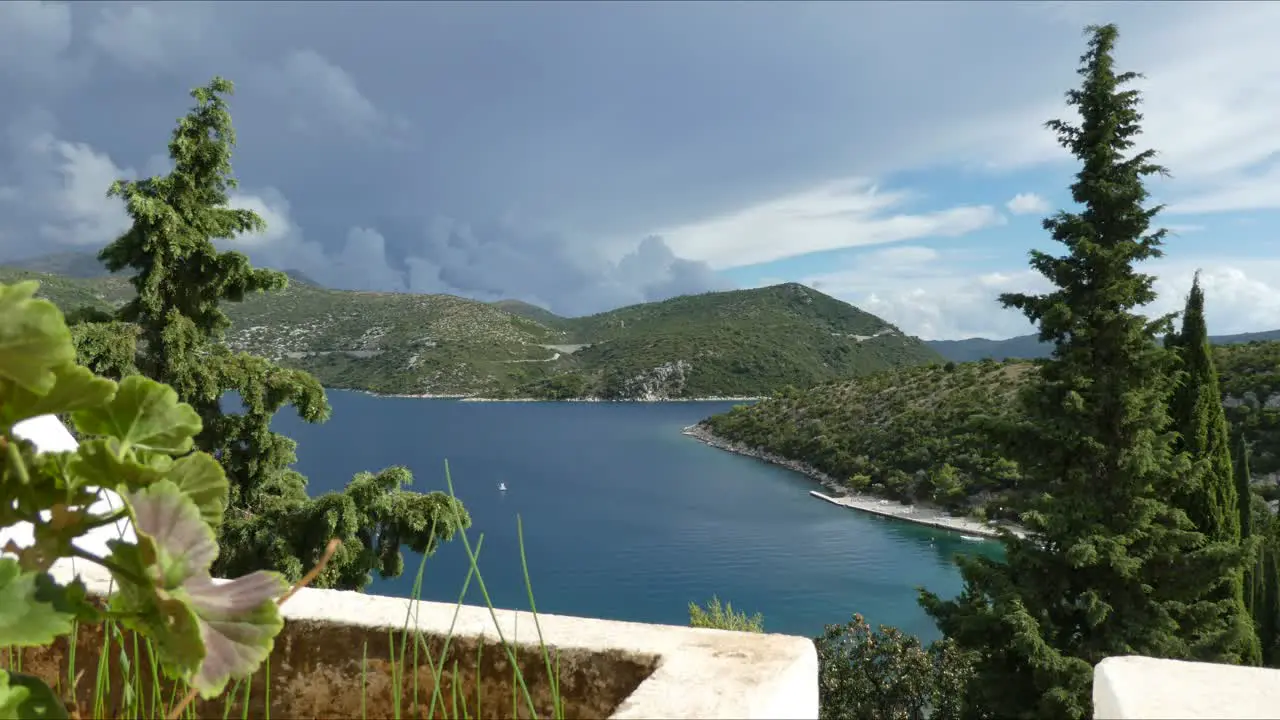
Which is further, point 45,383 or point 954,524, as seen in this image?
point 954,524

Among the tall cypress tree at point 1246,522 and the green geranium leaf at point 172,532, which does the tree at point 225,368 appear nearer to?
the green geranium leaf at point 172,532

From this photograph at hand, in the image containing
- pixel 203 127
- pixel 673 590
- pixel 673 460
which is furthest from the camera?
pixel 673 460

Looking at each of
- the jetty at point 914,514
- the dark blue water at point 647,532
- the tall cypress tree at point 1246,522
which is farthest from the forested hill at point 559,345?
the tall cypress tree at point 1246,522

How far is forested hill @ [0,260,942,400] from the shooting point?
343ft

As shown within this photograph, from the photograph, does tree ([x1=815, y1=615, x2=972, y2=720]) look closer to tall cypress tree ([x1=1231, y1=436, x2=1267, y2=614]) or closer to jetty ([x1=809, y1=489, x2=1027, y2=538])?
tall cypress tree ([x1=1231, y1=436, x2=1267, y2=614])

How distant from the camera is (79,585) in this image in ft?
2.33

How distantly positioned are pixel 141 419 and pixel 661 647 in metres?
0.87

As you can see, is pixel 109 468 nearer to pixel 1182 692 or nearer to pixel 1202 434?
pixel 1182 692

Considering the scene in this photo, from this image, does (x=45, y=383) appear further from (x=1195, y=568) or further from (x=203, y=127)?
(x=1195, y=568)

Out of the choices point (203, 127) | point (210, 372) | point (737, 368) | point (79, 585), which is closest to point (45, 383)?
point (79, 585)

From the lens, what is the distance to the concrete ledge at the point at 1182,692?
1127 mm

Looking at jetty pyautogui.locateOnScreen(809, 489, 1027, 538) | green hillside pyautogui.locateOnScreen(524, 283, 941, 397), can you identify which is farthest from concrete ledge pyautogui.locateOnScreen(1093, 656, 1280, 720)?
green hillside pyautogui.locateOnScreen(524, 283, 941, 397)

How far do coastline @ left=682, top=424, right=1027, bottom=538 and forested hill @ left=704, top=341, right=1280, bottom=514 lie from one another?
582 mm

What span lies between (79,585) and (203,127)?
9.57m
